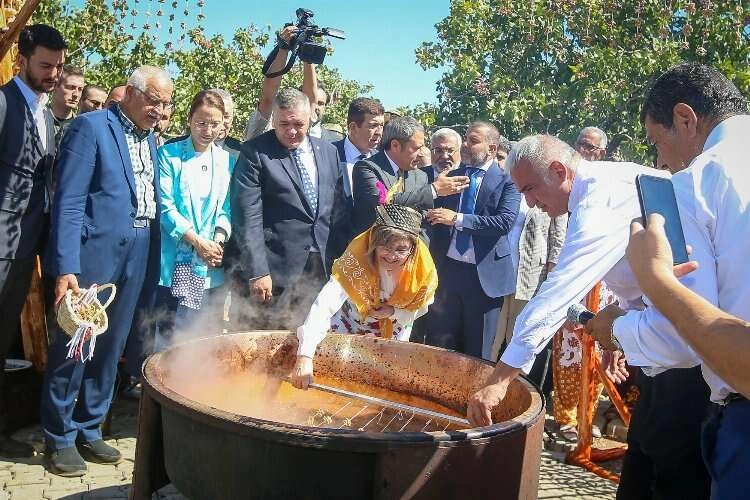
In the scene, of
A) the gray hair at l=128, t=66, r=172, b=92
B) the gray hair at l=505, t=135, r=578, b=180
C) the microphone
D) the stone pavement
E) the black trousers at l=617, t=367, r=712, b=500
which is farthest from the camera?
the gray hair at l=128, t=66, r=172, b=92

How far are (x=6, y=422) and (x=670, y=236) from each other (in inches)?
162

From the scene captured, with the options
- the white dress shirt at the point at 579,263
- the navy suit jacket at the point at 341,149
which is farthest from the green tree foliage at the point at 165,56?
the white dress shirt at the point at 579,263

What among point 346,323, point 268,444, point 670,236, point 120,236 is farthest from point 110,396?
point 670,236

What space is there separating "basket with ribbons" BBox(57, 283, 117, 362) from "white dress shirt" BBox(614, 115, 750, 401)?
9.16 feet

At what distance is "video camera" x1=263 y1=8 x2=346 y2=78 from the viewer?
5.20m

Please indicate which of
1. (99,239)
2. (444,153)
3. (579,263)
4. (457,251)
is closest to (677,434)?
(579,263)

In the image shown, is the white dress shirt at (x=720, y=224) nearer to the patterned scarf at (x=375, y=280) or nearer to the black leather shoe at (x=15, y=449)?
the patterned scarf at (x=375, y=280)

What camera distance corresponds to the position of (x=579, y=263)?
2662 mm

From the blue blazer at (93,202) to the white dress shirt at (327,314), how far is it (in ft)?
4.04

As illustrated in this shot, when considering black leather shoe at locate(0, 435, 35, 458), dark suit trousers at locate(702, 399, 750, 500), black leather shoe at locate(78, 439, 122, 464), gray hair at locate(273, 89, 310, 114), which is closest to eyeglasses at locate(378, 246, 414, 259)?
gray hair at locate(273, 89, 310, 114)

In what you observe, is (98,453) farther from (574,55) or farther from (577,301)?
(574,55)

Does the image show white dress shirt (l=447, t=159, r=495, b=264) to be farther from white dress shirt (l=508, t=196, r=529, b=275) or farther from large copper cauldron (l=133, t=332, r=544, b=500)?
large copper cauldron (l=133, t=332, r=544, b=500)

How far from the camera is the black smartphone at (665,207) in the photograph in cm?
180

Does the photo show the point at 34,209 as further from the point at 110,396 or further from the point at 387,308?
the point at 387,308
